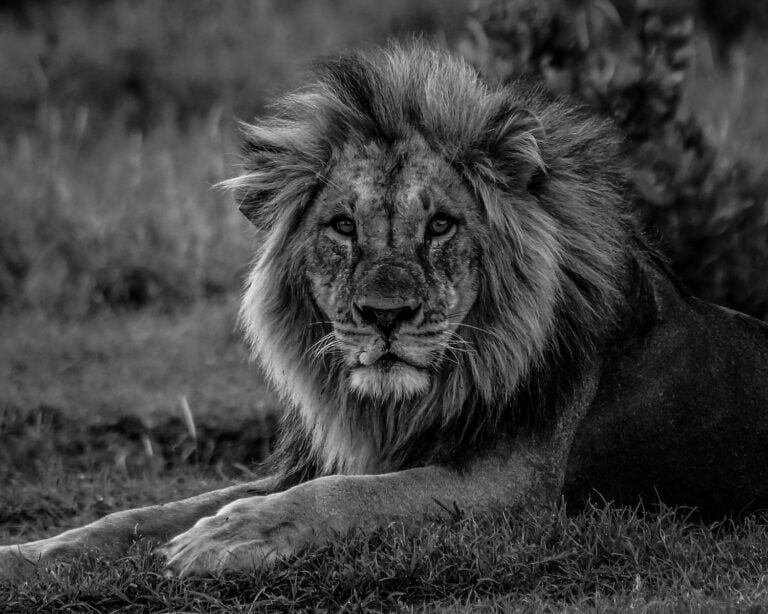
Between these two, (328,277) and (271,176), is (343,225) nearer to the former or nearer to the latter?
(328,277)

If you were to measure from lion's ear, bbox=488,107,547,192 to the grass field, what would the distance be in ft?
3.84

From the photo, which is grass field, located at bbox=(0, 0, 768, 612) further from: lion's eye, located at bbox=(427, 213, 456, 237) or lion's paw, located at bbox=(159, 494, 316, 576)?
lion's eye, located at bbox=(427, 213, 456, 237)

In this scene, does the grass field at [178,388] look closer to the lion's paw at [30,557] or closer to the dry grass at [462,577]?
the dry grass at [462,577]

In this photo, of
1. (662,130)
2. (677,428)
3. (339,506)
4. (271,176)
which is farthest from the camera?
(662,130)

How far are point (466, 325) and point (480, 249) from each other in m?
0.28

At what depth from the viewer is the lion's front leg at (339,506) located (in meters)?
3.76

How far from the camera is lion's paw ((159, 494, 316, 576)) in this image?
12.2 ft

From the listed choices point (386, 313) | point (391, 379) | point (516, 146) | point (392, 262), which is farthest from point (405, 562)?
point (516, 146)

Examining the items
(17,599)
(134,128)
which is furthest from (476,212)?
(134,128)

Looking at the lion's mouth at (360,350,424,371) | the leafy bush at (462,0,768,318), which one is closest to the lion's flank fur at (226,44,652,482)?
the lion's mouth at (360,350,424,371)

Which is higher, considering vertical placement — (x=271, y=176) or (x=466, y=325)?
(x=271, y=176)

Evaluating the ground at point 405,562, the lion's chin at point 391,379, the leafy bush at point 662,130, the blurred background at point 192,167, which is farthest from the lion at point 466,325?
the leafy bush at point 662,130

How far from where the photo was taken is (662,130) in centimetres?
645

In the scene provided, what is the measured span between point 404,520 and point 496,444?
46 cm
